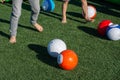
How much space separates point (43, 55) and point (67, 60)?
886mm

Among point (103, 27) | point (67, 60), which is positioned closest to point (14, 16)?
point (67, 60)

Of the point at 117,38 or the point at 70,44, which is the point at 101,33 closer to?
the point at 117,38

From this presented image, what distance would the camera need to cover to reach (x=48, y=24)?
758cm

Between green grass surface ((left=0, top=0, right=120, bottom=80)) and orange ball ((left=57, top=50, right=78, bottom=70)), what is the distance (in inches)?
4.4

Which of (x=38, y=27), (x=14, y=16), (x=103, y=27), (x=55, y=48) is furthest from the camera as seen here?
(x=38, y=27)

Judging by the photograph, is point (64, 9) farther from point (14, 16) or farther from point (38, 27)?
point (14, 16)

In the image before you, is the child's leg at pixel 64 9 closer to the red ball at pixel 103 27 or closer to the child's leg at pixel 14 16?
the red ball at pixel 103 27

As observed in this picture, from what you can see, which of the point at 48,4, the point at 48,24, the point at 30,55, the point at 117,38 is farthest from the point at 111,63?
the point at 48,4

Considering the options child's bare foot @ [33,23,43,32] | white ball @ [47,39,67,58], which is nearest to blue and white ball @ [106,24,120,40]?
white ball @ [47,39,67,58]

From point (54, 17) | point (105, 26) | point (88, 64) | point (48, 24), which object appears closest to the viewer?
point (88, 64)

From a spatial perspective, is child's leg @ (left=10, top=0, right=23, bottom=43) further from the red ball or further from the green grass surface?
the red ball

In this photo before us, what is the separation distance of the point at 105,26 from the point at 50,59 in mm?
1769

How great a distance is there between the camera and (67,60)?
518 centimetres

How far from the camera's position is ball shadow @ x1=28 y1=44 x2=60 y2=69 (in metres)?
5.64
